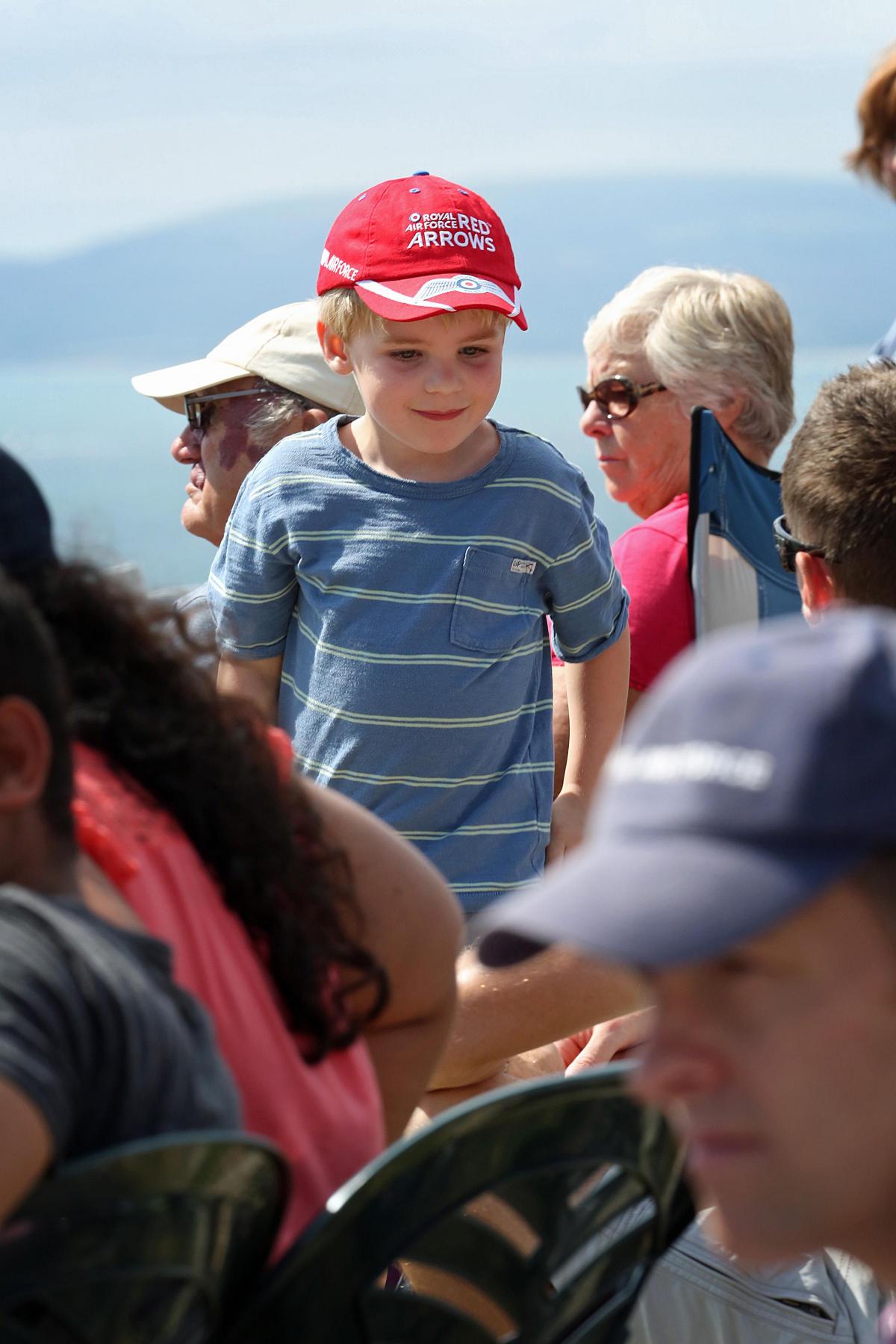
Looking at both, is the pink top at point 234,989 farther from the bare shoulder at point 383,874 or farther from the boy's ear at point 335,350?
the boy's ear at point 335,350

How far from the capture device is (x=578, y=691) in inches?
112

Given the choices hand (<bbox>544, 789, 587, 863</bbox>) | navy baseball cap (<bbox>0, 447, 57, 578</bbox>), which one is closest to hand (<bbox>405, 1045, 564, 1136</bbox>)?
hand (<bbox>544, 789, 587, 863</bbox>)

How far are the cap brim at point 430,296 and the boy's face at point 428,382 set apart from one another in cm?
4

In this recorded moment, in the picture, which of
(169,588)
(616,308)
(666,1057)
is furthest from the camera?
(616,308)

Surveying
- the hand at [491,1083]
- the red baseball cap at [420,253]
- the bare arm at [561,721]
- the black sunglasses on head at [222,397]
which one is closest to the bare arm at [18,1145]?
the hand at [491,1083]

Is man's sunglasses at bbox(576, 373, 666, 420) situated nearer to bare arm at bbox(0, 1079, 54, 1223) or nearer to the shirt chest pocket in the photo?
the shirt chest pocket

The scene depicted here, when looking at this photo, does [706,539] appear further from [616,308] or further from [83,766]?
[83,766]

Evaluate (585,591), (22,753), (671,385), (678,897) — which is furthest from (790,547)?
(671,385)

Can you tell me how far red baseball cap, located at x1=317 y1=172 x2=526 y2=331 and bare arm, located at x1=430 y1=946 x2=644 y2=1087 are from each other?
1.11 meters

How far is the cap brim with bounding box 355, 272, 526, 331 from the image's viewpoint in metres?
2.63

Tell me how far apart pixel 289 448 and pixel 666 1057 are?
2.03m

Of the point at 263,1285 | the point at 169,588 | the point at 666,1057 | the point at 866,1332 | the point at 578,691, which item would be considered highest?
the point at 169,588

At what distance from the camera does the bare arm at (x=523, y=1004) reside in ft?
7.95

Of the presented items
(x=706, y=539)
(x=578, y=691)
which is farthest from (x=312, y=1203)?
(x=706, y=539)
